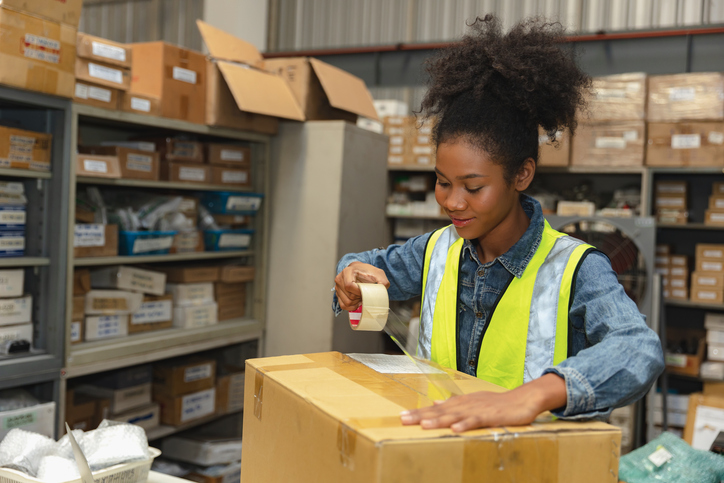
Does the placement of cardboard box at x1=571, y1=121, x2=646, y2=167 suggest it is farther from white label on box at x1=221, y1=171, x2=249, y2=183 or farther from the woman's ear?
the woman's ear

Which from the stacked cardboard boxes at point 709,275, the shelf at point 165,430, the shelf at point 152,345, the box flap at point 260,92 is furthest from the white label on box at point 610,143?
the shelf at point 165,430

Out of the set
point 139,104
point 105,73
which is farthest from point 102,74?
point 139,104

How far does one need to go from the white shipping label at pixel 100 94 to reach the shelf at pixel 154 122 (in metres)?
0.04

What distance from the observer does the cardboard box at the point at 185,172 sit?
2.74 m

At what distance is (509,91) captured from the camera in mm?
1160

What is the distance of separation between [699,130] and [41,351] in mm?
3366

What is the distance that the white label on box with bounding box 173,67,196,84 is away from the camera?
2.64 m

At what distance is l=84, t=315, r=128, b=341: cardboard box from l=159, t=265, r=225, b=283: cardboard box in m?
0.36

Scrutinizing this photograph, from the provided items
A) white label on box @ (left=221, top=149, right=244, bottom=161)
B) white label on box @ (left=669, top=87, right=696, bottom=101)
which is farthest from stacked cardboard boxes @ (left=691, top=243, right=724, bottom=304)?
white label on box @ (left=221, top=149, right=244, bottom=161)

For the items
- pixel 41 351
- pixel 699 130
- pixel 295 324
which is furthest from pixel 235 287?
pixel 699 130

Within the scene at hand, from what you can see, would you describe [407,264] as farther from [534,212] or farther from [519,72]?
[519,72]

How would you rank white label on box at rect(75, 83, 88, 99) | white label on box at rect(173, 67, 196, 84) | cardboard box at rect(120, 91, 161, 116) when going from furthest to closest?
1. white label on box at rect(173, 67, 196, 84)
2. cardboard box at rect(120, 91, 161, 116)
3. white label on box at rect(75, 83, 88, 99)

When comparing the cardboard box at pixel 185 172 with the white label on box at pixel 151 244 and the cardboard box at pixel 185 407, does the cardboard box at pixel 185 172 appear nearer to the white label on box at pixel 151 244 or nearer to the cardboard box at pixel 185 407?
the white label on box at pixel 151 244

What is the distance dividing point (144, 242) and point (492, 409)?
7.05ft
